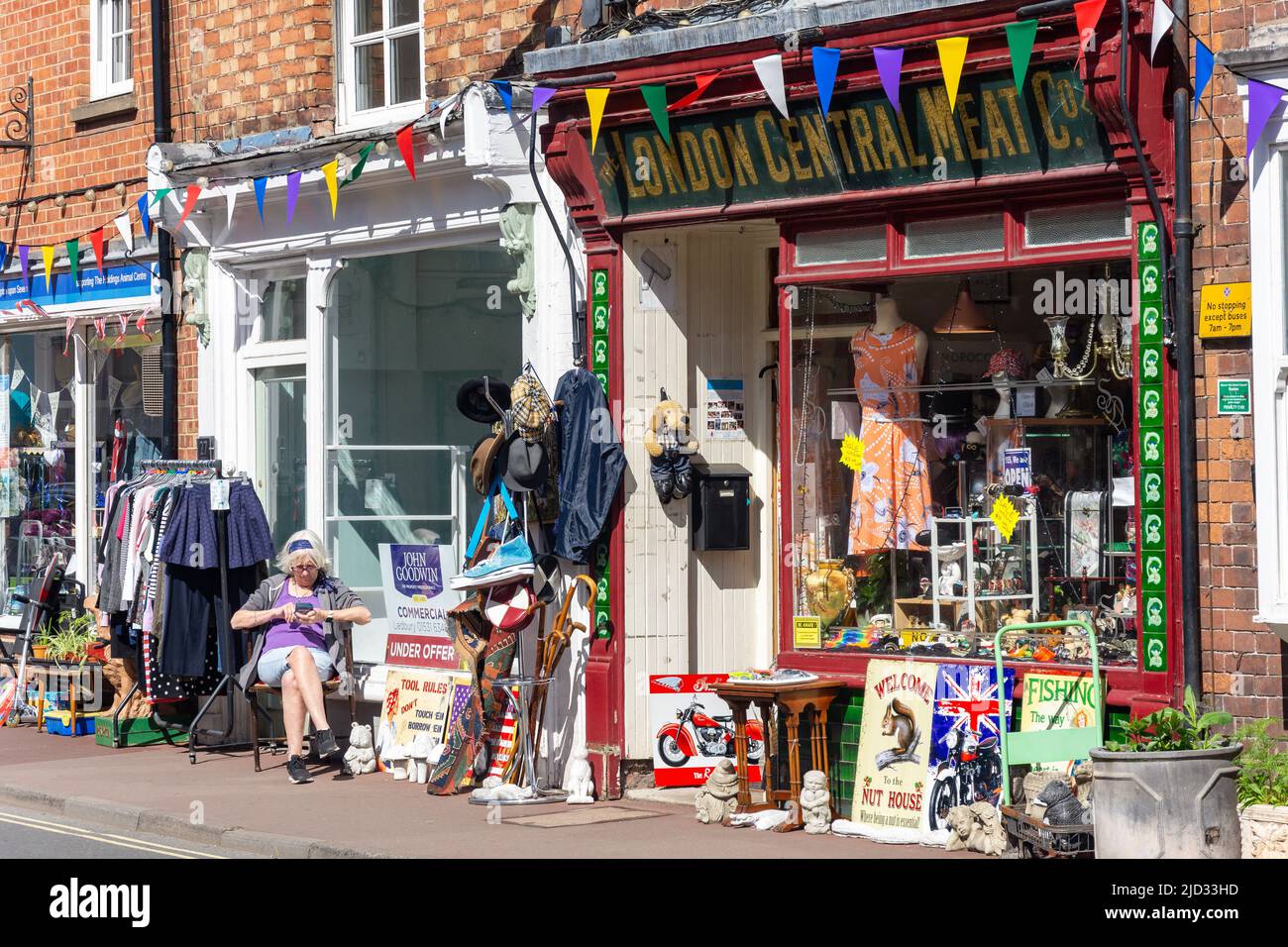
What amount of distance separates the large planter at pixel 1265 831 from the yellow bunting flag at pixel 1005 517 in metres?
2.31

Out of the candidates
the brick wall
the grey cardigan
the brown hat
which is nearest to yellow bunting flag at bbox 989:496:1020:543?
the brick wall

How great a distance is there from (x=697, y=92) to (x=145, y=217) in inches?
226

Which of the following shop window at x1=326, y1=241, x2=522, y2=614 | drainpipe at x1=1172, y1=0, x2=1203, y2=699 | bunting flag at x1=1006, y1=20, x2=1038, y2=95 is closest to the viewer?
drainpipe at x1=1172, y1=0, x2=1203, y2=699

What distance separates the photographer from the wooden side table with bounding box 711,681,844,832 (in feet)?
32.4

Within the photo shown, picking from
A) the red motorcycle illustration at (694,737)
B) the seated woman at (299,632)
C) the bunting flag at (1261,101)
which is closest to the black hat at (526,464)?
the red motorcycle illustration at (694,737)

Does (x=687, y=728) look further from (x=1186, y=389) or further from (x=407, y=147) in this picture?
(x=407, y=147)

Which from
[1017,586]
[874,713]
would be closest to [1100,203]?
[1017,586]

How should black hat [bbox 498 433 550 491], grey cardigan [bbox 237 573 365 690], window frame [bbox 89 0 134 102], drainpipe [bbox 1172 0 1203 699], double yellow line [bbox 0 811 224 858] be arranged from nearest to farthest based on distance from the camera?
drainpipe [bbox 1172 0 1203 699], double yellow line [bbox 0 811 224 858], black hat [bbox 498 433 550 491], grey cardigan [bbox 237 573 365 690], window frame [bbox 89 0 134 102]

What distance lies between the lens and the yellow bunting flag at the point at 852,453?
10539mm

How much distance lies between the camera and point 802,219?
10.3 m

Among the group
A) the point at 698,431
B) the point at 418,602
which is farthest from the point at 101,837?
the point at 698,431

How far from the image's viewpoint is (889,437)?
10430 millimetres

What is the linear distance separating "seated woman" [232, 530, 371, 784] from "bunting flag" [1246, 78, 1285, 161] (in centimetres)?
633

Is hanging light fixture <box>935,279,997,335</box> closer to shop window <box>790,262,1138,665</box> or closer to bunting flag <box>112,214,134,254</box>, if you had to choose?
shop window <box>790,262,1138,665</box>
